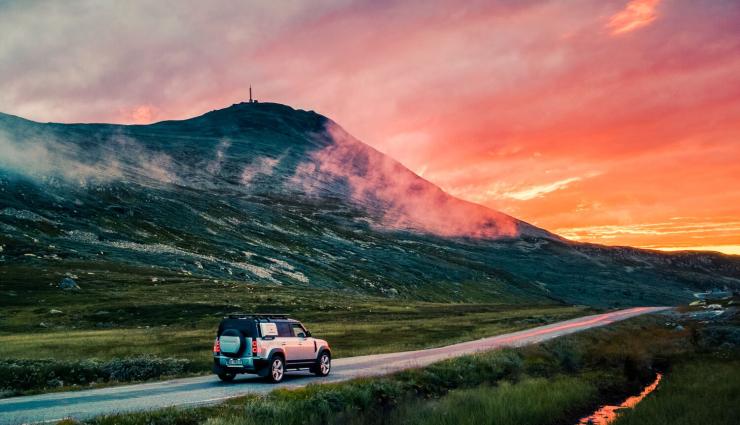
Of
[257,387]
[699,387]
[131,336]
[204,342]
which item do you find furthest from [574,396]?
[131,336]

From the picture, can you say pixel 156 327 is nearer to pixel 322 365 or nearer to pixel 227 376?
pixel 227 376

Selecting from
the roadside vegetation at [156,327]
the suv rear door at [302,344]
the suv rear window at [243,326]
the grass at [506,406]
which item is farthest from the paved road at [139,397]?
the grass at [506,406]

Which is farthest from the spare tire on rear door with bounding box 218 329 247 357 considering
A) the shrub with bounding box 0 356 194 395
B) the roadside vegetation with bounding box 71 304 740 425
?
the shrub with bounding box 0 356 194 395

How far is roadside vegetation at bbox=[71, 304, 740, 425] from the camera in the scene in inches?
738

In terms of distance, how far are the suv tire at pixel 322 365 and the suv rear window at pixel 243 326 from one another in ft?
14.5

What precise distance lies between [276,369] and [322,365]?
3.19 meters

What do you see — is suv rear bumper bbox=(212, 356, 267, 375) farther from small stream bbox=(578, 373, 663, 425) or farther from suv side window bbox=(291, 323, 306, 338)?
small stream bbox=(578, 373, 663, 425)

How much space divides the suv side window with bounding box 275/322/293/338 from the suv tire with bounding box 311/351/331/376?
7.55 ft

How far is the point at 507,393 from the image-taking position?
83.1 ft

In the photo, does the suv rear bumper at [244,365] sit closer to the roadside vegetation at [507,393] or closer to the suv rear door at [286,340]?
the suv rear door at [286,340]

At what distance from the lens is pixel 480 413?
22.0 m

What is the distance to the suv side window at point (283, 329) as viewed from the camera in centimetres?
2711

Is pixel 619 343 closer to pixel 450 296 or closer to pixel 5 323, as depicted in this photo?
pixel 5 323

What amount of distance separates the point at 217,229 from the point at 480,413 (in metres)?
176
